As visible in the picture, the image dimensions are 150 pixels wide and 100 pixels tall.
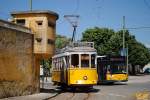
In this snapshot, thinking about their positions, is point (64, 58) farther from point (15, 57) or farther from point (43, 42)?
point (15, 57)

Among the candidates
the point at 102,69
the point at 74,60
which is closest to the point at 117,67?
the point at 102,69

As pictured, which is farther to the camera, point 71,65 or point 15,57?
point 71,65

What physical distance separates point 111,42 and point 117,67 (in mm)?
40566

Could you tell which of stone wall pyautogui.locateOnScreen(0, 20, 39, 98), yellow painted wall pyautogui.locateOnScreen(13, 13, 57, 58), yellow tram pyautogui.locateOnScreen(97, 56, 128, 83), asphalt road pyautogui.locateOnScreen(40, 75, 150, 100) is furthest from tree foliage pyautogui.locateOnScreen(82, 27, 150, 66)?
stone wall pyautogui.locateOnScreen(0, 20, 39, 98)

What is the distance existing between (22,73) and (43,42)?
9.68 feet

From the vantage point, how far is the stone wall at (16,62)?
2184 centimetres

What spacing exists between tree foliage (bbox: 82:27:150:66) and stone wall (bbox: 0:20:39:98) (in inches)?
2101

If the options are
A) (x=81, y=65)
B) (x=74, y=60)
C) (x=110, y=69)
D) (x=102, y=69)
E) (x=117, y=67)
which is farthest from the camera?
(x=117, y=67)

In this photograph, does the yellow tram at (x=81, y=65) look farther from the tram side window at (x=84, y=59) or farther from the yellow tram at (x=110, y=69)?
the yellow tram at (x=110, y=69)

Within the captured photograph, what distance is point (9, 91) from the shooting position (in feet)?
73.7

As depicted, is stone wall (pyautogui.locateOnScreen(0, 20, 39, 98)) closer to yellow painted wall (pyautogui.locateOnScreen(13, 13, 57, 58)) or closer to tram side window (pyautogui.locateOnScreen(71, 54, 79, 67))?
yellow painted wall (pyautogui.locateOnScreen(13, 13, 57, 58))

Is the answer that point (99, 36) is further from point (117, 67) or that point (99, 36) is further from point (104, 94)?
point (104, 94)

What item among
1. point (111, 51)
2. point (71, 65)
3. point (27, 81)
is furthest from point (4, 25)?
point (111, 51)

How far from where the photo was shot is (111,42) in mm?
81875
